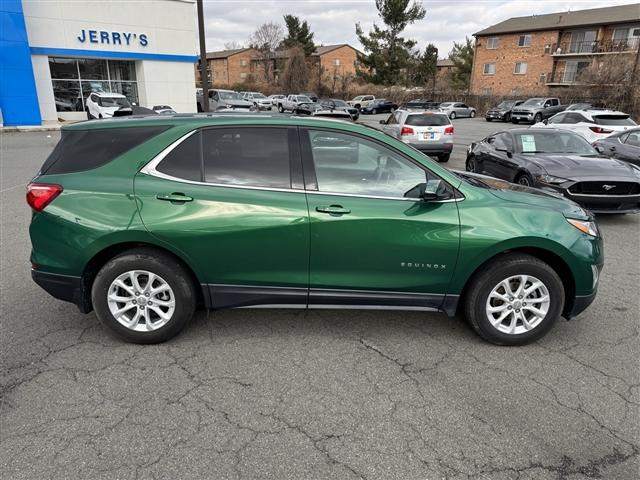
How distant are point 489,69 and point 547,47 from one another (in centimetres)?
592

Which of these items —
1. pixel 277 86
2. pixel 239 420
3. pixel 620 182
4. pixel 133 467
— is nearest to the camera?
pixel 133 467

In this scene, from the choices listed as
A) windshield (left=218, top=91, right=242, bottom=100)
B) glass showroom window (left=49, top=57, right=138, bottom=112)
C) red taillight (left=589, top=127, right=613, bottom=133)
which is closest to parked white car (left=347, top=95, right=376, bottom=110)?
windshield (left=218, top=91, right=242, bottom=100)

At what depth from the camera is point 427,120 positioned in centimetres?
1340

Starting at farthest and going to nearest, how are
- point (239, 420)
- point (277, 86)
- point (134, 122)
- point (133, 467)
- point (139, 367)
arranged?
1. point (277, 86)
2. point (134, 122)
3. point (139, 367)
4. point (239, 420)
5. point (133, 467)

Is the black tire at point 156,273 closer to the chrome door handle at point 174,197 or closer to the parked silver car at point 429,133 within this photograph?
the chrome door handle at point 174,197

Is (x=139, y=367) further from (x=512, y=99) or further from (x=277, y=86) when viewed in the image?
(x=277, y=86)

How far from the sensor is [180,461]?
2.36 m

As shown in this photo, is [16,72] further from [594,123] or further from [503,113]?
[503,113]

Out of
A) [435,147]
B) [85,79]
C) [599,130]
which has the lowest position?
[435,147]

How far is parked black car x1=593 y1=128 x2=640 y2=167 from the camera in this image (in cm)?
984

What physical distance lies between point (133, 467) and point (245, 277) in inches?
55.5

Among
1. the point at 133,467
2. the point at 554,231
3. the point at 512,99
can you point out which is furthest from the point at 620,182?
the point at 512,99

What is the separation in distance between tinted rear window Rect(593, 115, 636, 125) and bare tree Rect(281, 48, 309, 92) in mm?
41788

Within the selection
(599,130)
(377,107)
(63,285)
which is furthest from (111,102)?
(377,107)
